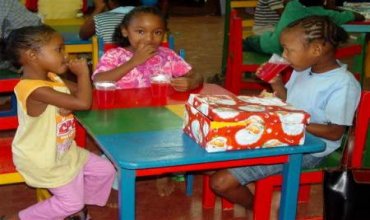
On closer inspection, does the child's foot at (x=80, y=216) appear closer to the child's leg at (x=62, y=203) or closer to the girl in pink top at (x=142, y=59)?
the child's leg at (x=62, y=203)

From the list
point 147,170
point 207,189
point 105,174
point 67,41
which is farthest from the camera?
point 67,41

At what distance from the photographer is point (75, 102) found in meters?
2.25

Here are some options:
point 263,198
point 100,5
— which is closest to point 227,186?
point 263,198

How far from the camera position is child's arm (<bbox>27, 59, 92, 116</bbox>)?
2.24m

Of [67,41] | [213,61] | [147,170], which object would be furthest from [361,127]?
[213,61]

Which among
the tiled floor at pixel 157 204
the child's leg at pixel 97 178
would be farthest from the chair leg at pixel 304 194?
the child's leg at pixel 97 178

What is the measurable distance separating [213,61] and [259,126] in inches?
200

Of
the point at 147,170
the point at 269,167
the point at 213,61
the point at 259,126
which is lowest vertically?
the point at 213,61

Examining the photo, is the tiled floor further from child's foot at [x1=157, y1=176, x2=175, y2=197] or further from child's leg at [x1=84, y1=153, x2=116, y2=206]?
child's leg at [x1=84, y1=153, x2=116, y2=206]

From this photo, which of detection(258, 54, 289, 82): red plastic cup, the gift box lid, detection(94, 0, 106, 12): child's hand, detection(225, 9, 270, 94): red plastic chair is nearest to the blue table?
the gift box lid

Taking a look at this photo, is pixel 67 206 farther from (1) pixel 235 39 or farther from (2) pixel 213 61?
(2) pixel 213 61

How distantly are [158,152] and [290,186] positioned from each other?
0.58m

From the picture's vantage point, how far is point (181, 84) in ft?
8.94

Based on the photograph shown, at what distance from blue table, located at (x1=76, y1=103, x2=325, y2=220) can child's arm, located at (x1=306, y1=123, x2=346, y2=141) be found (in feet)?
0.59
